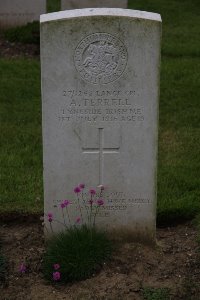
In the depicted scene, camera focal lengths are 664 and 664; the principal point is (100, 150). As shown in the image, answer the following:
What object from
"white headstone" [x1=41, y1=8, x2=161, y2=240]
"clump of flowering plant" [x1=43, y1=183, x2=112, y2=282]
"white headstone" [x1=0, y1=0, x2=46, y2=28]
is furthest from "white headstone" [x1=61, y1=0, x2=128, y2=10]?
"clump of flowering plant" [x1=43, y1=183, x2=112, y2=282]

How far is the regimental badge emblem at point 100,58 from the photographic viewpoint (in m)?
4.26

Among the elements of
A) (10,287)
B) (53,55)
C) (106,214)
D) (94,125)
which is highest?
(53,55)

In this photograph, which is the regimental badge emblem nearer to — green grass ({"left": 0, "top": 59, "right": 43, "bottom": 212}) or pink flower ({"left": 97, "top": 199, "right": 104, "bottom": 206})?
pink flower ({"left": 97, "top": 199, "right": 104, "bottom": 206})

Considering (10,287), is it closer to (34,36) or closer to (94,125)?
(94,125)

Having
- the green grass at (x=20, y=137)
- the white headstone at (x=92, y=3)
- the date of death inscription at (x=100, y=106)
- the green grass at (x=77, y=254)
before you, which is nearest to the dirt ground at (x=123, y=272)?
the green grass at (x=77, y=254)

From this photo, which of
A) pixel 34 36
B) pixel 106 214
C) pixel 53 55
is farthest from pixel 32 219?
pixel 34 36

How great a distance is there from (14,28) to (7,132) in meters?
4.62

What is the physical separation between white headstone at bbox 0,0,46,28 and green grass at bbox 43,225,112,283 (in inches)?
297

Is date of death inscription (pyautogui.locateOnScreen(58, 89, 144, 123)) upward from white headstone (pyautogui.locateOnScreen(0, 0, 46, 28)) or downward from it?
downward

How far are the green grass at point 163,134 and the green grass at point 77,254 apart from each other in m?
0.85

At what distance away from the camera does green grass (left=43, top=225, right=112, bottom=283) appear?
4274 mm

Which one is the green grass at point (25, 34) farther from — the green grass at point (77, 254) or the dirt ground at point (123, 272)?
the green grass at point (77, 254)

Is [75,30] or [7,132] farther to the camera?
[7,132]

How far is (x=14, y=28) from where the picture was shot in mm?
11250
